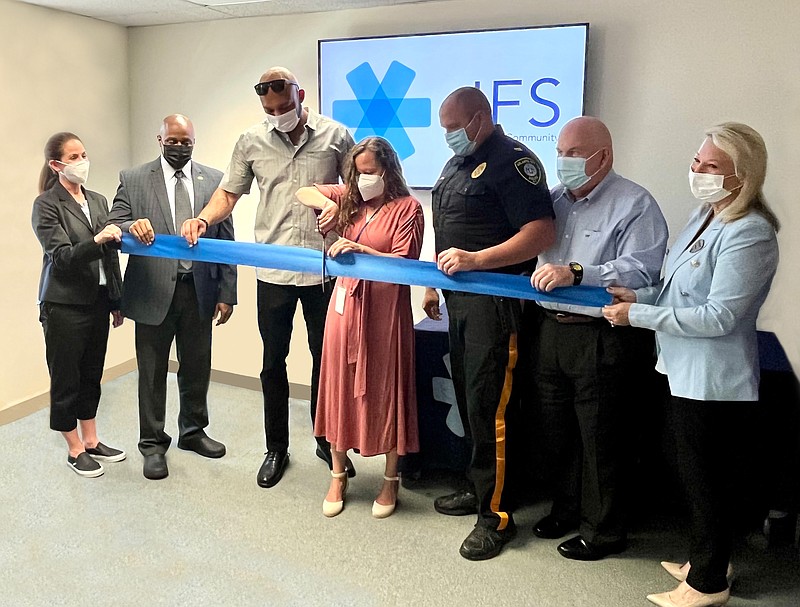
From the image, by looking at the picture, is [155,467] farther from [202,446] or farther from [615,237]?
[615,237]

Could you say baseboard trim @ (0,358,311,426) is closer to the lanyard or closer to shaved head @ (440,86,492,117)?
the lanyard

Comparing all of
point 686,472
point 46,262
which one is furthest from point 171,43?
point 686,472

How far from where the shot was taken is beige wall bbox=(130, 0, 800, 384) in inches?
103

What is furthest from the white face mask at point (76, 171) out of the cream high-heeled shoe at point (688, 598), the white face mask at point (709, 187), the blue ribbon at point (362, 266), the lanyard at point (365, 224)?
the cream high-heeled shoe at point (688, 598)

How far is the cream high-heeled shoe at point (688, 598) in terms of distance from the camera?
6.92 ft

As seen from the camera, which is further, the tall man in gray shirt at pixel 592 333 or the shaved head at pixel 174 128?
the shaved head at pixel 174 128

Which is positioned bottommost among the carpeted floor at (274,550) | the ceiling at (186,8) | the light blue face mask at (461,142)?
the carpeted floor at (274,550)

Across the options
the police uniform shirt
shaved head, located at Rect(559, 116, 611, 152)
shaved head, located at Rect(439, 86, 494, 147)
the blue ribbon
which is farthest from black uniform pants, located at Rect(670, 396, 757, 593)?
shaved head, located at Rect(439, 86, 494, 147)

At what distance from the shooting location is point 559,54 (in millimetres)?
2869

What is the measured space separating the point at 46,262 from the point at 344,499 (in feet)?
4.93

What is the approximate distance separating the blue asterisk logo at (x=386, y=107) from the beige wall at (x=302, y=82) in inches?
8.7

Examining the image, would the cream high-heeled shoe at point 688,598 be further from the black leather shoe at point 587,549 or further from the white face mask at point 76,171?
the white face mask at point 76,171

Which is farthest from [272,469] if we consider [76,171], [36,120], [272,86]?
[36,120]

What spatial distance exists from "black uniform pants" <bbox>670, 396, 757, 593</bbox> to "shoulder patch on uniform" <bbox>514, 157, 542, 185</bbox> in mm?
775
